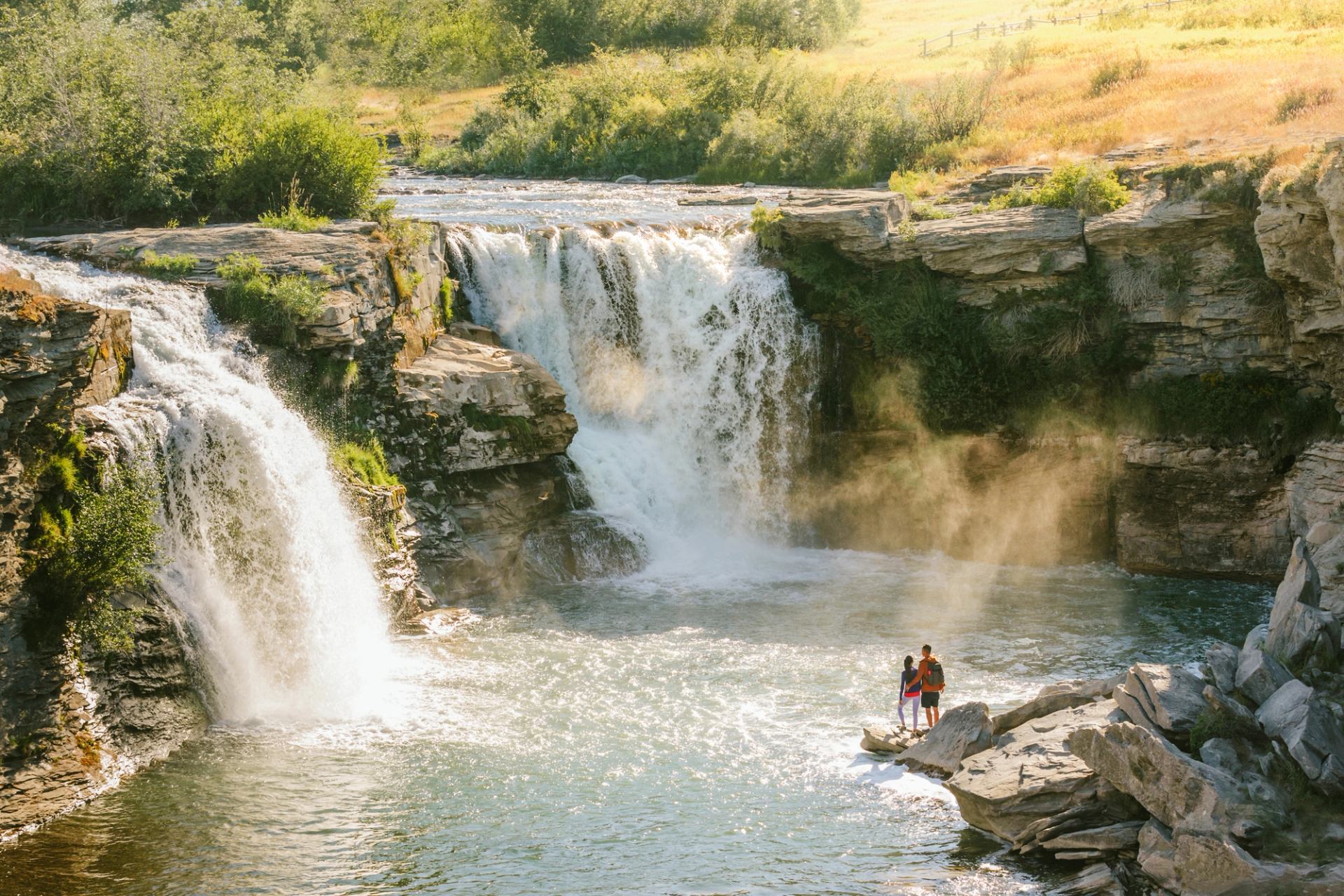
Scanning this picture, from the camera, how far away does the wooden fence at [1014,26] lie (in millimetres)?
61156

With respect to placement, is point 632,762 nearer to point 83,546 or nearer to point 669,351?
point 83,546

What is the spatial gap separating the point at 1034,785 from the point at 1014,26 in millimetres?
59536

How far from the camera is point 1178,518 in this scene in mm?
26531

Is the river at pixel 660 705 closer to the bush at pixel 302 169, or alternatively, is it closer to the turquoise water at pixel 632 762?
the turquoise water at pixel 632 762

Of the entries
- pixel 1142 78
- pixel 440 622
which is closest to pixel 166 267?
pixel 440 622

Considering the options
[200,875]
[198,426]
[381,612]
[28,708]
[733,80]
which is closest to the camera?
[200,875]

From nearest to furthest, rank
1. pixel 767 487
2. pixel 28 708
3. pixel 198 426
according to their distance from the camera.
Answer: pixel 28 708 → pixel 198 426 → pixel 767 487

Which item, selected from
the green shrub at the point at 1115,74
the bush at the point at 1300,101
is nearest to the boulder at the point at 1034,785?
the bush at the point at 1300,101

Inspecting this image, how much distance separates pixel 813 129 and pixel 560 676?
29091 millimetres

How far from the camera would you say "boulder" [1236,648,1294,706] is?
1562 centimetres

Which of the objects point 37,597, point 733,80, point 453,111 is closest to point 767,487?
point 37,597

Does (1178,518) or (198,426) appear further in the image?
(1178,518)

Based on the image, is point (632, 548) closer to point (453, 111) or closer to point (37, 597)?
point (37, 597)

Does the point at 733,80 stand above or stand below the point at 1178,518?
Answer: above
